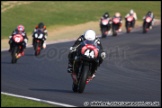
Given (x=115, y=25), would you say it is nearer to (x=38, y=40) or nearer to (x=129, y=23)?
(x=129, y=23)

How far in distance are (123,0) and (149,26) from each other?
21.6m

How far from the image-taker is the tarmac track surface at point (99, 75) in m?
14.8

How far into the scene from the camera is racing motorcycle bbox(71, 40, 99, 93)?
15.0 metres

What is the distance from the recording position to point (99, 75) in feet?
66.2

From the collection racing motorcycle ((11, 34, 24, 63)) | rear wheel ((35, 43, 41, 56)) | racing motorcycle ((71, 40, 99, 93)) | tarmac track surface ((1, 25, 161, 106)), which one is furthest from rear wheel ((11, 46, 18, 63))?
racing motorcycle ((71, 40, 99, 93))

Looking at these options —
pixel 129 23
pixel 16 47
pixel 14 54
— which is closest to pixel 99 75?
pixel 14 54

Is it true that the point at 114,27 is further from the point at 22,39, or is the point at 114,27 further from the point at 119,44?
the point at 22,39

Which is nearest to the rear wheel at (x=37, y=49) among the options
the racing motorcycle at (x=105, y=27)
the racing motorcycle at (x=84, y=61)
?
the racing motorcycle at (x=105, y=27)

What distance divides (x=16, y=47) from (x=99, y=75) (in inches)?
226

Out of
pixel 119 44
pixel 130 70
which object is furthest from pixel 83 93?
pixel 119 44

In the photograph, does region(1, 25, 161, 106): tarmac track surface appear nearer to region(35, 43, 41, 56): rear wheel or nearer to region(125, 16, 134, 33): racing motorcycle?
region(35, 43, 41, 56): rear wheel

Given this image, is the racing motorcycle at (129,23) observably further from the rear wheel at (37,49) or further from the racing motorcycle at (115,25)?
the rear wheel at (37,49)

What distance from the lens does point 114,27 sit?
128 ft

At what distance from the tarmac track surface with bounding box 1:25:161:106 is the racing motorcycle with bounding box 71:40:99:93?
0.26 metres
